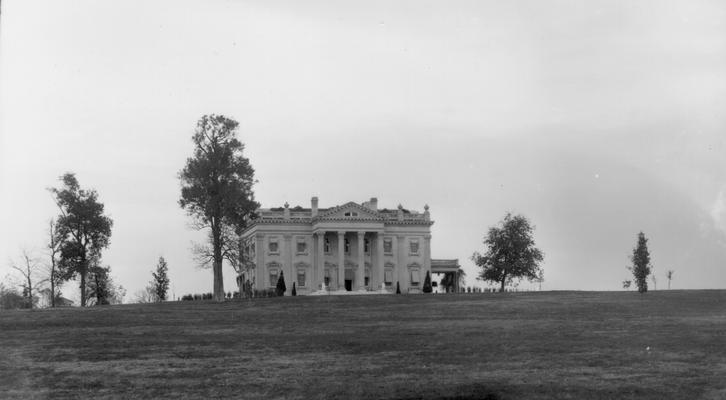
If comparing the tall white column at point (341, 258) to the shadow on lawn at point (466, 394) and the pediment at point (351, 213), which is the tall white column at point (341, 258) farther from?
the shadow on lawn at point (466, 394)

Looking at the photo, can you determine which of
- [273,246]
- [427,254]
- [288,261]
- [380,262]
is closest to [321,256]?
[288,261]

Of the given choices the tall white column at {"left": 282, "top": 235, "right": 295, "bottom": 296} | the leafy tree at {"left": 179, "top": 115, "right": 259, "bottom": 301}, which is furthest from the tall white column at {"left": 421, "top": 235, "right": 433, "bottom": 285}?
the leafy tree at {"left": 179, "top": 115, "right": 259, "bottom": 301}

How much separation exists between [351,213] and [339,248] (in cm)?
374

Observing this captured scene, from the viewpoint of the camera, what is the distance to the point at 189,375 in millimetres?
25391

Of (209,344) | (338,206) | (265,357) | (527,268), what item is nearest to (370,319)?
(209,344)

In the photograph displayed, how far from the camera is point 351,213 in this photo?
324 feet

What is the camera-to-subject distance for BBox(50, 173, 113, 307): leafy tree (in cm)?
7519

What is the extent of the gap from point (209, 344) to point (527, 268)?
73515 mm

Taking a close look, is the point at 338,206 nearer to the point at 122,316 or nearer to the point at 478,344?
the point at 122,316

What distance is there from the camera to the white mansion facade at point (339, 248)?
322 ft

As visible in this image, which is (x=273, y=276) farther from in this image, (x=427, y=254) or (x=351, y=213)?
(x=427, y=254)

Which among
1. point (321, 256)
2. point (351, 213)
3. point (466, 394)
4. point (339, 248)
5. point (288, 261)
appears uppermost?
point (351, 213)

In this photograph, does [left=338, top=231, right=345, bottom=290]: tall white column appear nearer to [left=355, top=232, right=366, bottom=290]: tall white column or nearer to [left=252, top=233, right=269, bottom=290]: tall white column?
[left=355, top=232, right=366, bottom=290]: tall white column

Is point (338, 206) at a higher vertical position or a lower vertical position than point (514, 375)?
higher
